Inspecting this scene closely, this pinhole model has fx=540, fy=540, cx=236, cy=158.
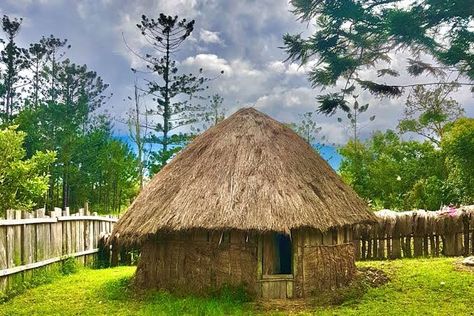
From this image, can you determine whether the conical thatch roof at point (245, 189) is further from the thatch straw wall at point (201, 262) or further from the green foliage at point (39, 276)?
the green foliage at point (39, 276)

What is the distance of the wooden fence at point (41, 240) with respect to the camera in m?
11.0

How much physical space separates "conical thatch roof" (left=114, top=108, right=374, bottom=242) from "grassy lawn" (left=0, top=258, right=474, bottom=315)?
1.25 meters

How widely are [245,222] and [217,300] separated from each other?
1493mm

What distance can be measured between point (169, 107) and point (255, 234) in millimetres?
20578

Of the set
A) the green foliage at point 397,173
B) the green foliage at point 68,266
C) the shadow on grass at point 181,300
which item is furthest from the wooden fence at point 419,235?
the green foliage at point 397,173

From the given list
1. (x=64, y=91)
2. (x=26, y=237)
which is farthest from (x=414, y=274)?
(x=64, y=91)

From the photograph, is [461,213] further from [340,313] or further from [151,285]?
[151,285]

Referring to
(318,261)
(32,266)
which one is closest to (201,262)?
(318,261)

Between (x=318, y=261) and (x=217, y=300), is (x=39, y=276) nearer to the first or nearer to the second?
(x=217, y=300)

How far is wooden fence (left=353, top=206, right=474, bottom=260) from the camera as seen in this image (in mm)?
15750

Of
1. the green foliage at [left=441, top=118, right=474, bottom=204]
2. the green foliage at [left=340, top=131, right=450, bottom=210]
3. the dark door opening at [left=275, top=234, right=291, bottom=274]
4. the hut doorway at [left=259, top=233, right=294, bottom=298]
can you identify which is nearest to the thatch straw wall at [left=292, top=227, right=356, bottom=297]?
the hut doorway at [left=259, top=233, right=294, bottom=298]

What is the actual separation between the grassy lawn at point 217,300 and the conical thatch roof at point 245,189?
125 centimetres

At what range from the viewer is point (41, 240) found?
41.1 ft

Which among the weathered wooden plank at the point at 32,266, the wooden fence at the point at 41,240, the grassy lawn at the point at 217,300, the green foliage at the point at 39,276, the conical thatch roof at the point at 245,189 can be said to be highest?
the conical thatch roof at the point at 245,189
